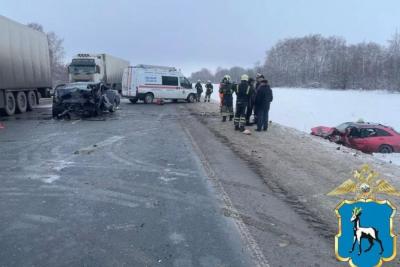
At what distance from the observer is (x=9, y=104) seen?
19031 millimetres

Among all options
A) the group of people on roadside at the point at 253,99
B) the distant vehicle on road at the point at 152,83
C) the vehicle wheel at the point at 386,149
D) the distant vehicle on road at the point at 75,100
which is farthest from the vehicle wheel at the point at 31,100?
the vehicle wheel at the point at 386,149

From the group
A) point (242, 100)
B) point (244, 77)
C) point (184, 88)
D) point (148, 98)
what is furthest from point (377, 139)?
point (184, 88)

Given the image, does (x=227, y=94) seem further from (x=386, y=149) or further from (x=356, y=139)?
(x=386, y=149)

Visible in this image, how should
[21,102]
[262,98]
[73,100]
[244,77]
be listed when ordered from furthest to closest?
[21,102], [73,100], [244,77], [262,98]

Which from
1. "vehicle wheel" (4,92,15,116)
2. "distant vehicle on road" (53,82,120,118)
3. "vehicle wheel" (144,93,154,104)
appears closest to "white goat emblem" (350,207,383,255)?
"distant vehicle on road" (53,82,120,118)

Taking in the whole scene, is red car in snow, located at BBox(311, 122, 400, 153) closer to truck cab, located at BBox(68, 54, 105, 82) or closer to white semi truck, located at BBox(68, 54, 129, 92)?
white semi truck, located at BBox(68, 54, 129, 92)

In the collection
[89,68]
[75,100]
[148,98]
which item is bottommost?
[148,98]

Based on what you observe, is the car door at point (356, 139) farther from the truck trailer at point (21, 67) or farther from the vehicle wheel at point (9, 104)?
the vehicle wheel at point (9, 104)

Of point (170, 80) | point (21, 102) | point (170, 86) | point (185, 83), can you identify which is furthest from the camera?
point (185, 83)

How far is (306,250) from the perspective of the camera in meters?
4.27

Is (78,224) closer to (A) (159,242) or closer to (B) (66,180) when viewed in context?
(A) (159,242)

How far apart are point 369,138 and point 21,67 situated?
16.0m

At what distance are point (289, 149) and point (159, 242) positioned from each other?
6927 millimetres

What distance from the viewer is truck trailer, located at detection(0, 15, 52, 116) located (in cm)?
1770
